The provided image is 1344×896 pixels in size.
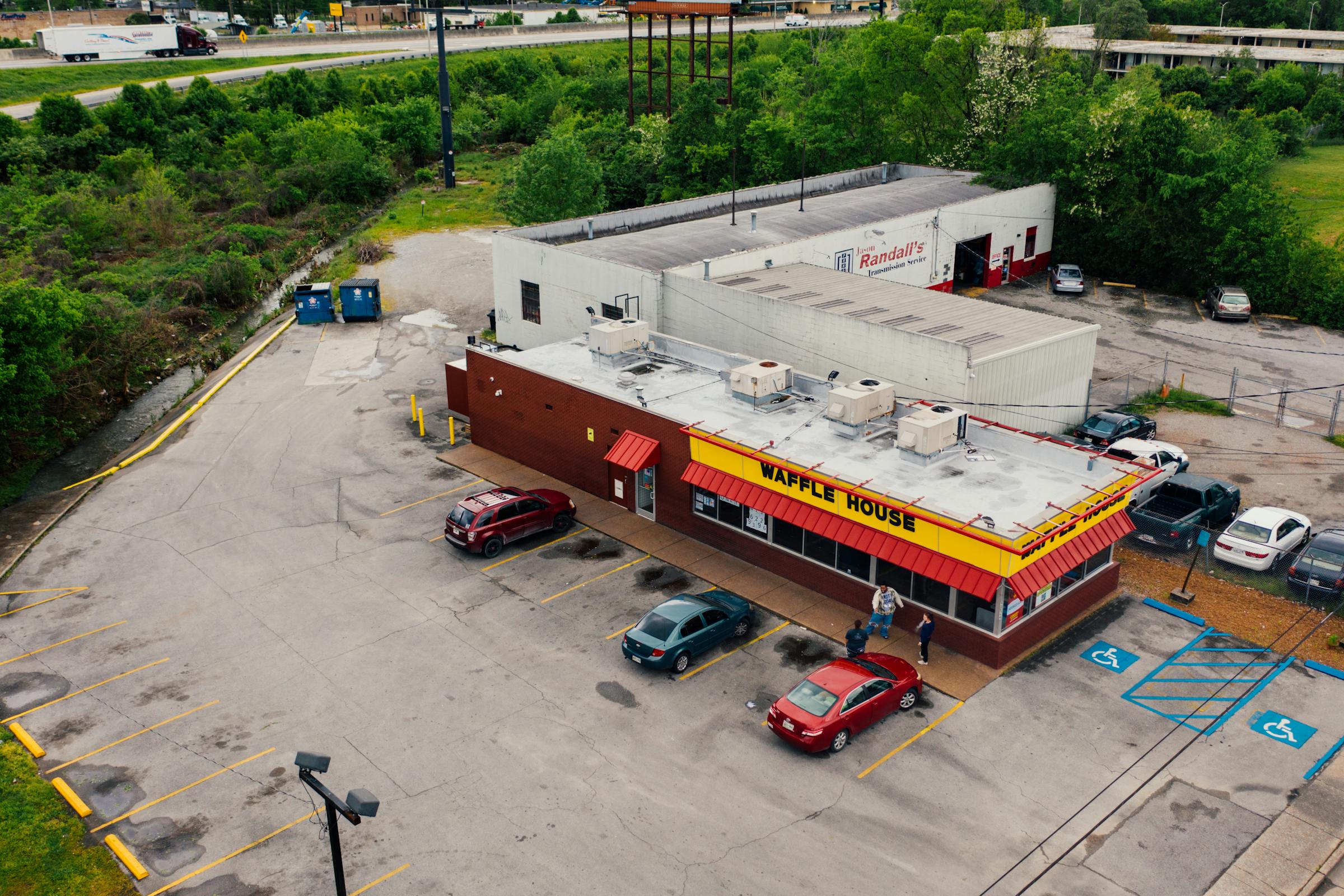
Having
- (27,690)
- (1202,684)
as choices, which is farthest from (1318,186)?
(27,690)

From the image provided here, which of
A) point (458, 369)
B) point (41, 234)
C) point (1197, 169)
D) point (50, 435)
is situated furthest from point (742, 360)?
point (41, 234)

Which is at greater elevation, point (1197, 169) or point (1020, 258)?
point (1197, 169)

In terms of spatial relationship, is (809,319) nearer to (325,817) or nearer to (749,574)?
(749,574)

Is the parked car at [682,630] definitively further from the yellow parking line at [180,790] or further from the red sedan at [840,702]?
the yellow parking line at [180,790]

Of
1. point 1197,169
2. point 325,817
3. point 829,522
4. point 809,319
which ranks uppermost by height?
point 1197,169

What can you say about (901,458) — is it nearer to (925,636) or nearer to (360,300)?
(925,636)

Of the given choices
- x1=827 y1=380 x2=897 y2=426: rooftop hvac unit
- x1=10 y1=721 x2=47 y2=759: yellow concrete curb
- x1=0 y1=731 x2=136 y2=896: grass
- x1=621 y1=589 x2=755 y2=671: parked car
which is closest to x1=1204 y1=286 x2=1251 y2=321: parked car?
x1=827 y1=380 x2=897 y2=426: rooftop hvac unit

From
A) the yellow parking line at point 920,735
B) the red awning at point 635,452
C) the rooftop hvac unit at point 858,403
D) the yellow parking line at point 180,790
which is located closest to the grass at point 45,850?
the yellow parking line at point 180,790
